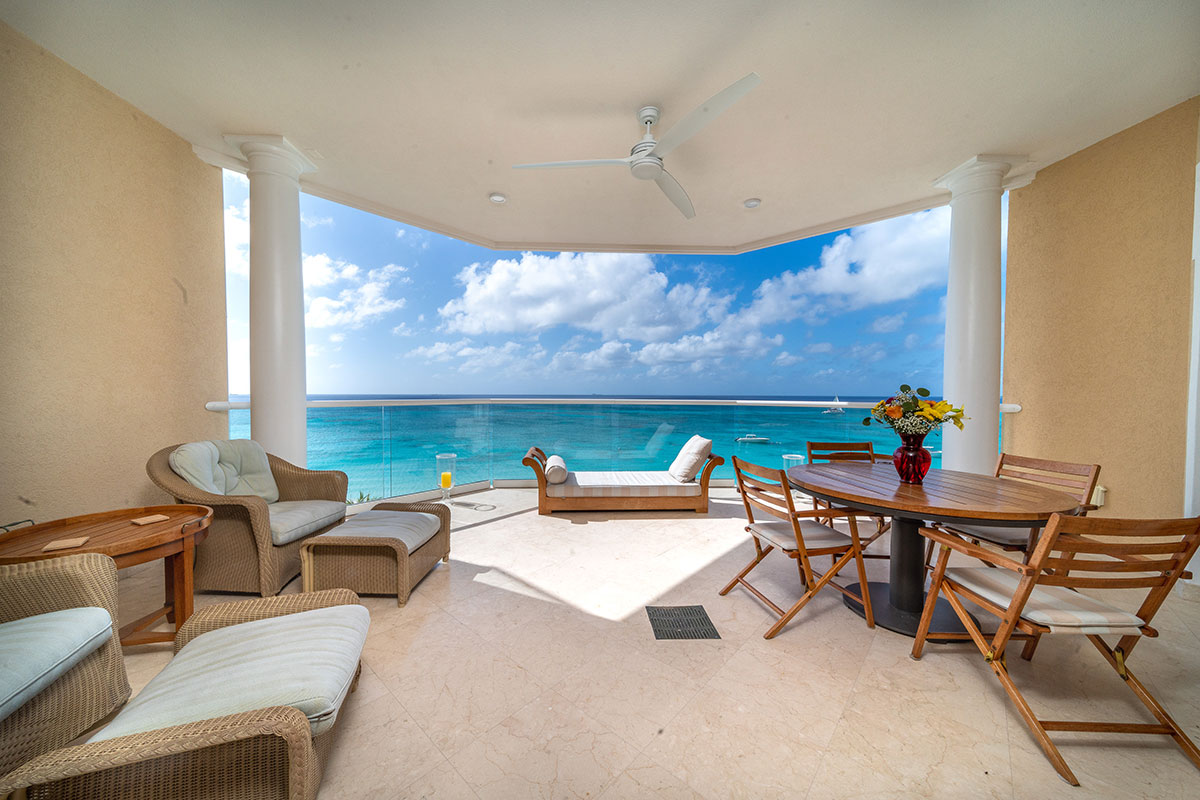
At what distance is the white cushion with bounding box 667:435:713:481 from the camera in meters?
4.27

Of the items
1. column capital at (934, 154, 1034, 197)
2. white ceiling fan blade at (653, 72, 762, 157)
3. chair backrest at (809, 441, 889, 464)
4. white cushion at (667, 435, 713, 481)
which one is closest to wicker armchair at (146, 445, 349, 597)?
white ceiling fan blade at (653, 72, 762, 157)

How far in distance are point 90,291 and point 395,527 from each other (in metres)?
2.33

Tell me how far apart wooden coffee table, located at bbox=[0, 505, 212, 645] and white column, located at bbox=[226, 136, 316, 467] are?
118 centimetres

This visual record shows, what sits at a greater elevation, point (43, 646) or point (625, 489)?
point (43, 646)

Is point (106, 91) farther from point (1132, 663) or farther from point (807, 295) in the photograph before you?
point (807, 295)

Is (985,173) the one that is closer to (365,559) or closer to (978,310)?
(978,310)

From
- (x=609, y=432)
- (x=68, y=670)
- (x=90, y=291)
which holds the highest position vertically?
(x=90, y=291)

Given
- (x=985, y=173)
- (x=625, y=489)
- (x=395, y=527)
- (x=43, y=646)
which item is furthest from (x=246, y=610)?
(x=985, y=173)

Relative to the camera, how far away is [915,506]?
1895 millimetres

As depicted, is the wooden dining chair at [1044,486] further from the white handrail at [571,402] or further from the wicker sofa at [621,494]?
the wicker sofa at [621,494]

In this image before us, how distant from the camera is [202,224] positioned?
3381mm

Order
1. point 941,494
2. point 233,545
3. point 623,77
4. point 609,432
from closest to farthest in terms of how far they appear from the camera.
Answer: point 941,494, point 233,545, point 623,77, point 609,432

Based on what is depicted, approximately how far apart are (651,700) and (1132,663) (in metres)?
2.21

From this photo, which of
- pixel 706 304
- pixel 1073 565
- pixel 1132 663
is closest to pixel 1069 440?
pixel 1132 663
